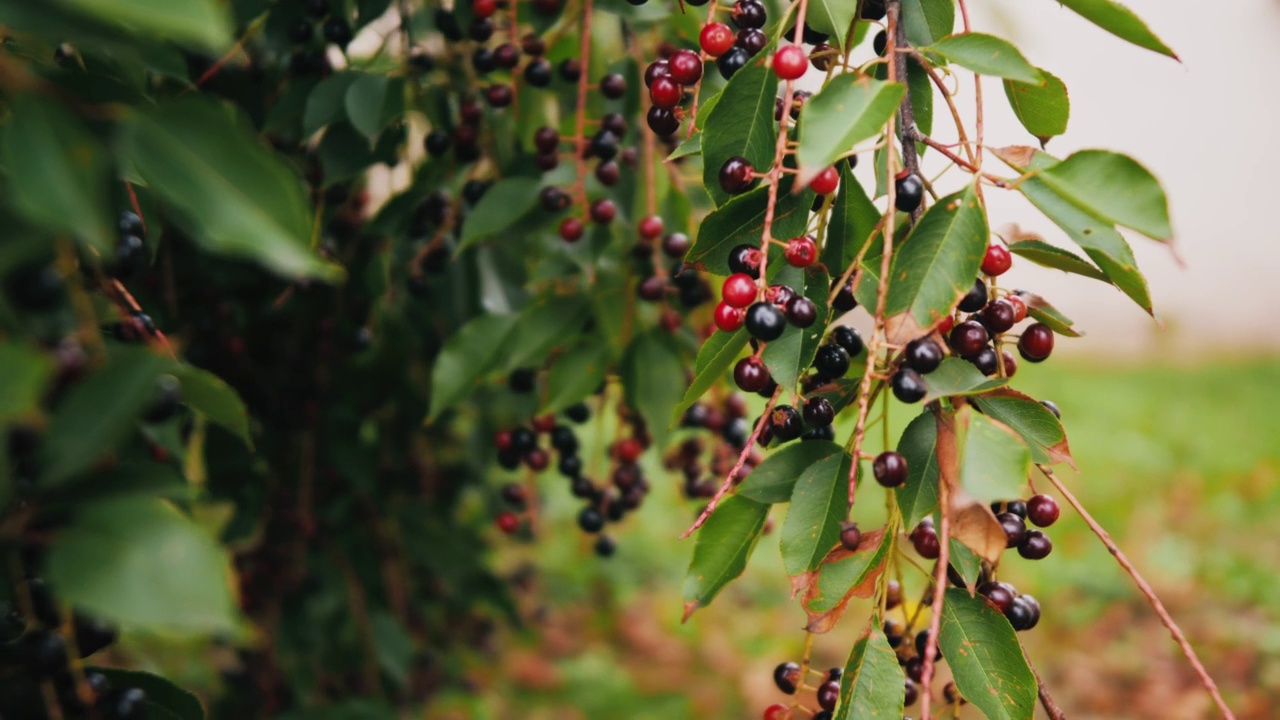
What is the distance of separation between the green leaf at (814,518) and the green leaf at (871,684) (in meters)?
0.07

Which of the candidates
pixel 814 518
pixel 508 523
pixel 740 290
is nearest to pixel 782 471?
pixel 814 518

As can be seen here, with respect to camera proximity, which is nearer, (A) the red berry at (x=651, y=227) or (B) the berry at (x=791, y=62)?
(B) the berry at (x=791, y=62)

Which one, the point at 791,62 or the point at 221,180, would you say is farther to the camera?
the point at 791,62

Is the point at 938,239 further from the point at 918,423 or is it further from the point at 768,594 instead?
the point at 768,594

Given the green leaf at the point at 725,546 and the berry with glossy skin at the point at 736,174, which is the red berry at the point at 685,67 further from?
the green leaf at the point at 725,546

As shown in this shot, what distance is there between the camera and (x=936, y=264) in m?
0.68

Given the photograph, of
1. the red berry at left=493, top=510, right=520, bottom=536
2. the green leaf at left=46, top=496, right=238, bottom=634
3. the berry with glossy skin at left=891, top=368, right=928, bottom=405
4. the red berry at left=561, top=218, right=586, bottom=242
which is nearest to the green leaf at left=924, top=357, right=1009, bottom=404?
the berry with glossy skin at left=891, top=368, right=928, bottom=405

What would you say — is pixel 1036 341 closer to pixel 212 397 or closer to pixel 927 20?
pixel 927 20

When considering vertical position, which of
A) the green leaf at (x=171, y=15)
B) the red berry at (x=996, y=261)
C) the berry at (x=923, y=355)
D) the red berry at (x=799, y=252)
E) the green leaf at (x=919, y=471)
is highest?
the green leaf at (x=171, y=15)

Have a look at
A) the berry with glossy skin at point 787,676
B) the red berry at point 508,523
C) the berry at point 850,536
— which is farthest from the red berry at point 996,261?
the red berry at point 508,523

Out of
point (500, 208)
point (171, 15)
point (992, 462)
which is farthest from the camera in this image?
point (500, 208)

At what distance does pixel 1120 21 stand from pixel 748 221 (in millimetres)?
326

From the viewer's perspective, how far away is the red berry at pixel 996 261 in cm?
77

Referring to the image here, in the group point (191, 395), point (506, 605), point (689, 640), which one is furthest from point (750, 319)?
point (689, 640)
